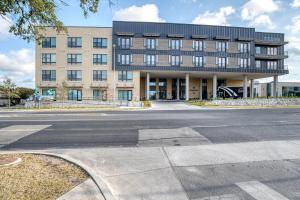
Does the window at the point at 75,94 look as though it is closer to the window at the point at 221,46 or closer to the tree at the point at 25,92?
the tree at the point at 25,92

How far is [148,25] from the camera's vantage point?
56.1 metres

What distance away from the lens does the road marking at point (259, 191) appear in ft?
16.8

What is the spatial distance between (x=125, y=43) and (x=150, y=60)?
20.6ft

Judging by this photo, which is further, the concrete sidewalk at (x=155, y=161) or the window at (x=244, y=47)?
the window at (x=244, y=47)

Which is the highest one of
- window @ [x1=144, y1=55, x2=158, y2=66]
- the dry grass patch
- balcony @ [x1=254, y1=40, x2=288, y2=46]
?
balcony @ [x1=254, y1=40, x2=288, y2=46]

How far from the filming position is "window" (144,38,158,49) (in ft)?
183

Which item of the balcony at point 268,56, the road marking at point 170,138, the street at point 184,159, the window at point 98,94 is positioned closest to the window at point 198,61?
the balcony at point 268,56

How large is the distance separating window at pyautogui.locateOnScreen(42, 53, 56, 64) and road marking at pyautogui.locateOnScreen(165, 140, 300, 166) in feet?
165

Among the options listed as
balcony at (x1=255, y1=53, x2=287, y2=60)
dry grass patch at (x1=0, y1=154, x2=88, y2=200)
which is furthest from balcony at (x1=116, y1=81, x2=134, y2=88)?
dry grass patch at (x1=0, y1=154, x2=88, y2=200)

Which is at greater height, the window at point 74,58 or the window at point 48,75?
the window at point 74,58

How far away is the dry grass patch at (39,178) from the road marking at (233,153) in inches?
116

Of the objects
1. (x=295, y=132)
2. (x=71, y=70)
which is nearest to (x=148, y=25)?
(x=71, y=70)

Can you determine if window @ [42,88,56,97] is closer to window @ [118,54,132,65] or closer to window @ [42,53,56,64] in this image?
window @ [42,53,56,64]

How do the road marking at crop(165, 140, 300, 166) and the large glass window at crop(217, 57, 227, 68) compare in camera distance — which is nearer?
the road marking at crop(165, 140, 300, 166)
